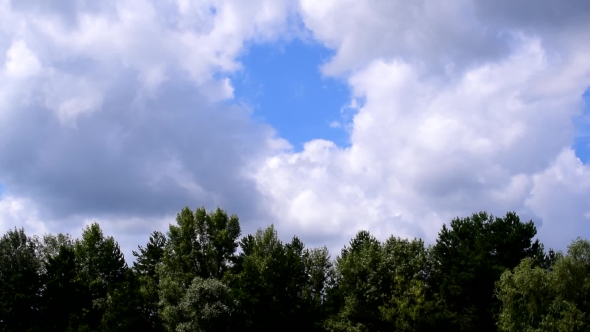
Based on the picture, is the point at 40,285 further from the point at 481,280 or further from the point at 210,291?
the point at 481,280

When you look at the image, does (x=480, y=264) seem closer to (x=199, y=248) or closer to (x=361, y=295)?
(x=361, y=295)

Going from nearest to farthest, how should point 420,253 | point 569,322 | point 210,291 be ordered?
point 569,322
point 210,291
point 420,253

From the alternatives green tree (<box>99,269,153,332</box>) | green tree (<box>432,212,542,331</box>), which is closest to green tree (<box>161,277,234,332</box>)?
green tree (<box>99,269,153,332</box>)

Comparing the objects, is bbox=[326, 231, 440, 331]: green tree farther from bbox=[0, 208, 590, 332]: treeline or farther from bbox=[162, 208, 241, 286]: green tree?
bbox=[162, 208, 241, 286]: green tree

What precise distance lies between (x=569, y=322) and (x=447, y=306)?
1711 cm

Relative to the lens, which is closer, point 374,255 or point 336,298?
point 374,255

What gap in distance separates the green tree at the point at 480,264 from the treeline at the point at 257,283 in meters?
0.13

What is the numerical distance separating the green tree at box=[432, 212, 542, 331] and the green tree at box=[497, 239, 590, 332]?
7.10 meters

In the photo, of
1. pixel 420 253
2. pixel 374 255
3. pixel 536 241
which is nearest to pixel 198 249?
pixel 374 255

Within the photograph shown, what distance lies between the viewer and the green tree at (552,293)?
61.9 meters

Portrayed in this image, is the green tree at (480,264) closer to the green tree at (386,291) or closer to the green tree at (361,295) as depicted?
the green tree at (386,291)

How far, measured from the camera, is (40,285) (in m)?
81.6

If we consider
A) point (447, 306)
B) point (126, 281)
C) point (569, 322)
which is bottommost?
point (569, 322)

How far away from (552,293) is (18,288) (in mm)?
60430
